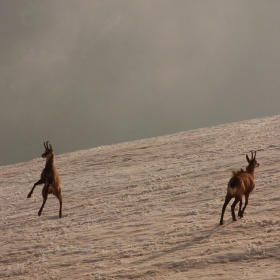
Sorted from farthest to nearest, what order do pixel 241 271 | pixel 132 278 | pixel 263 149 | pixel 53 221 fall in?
pixel 263 149
pixel 53 221
pixel 132 278
pixel 241 271

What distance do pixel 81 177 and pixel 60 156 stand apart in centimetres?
912

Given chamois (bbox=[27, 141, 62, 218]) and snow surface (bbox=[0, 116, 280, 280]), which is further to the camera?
chamois (bbox=[27, 141, 62, 218])

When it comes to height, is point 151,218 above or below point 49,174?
below

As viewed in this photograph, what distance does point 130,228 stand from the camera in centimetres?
2141

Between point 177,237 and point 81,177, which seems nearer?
point 177,237

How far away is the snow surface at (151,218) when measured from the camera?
17.2 m

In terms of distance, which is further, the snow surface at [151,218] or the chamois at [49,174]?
the chamois at [49,174]

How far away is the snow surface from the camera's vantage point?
675 inches

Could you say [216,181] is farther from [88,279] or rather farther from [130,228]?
[88,279]

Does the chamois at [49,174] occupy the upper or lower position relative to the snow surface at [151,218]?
upper

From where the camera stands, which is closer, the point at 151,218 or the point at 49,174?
the point at 49,174

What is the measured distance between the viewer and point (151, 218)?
22188mm

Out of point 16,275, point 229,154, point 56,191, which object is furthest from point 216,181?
point 16,275

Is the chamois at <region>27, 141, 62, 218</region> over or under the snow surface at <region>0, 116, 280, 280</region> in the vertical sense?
over
